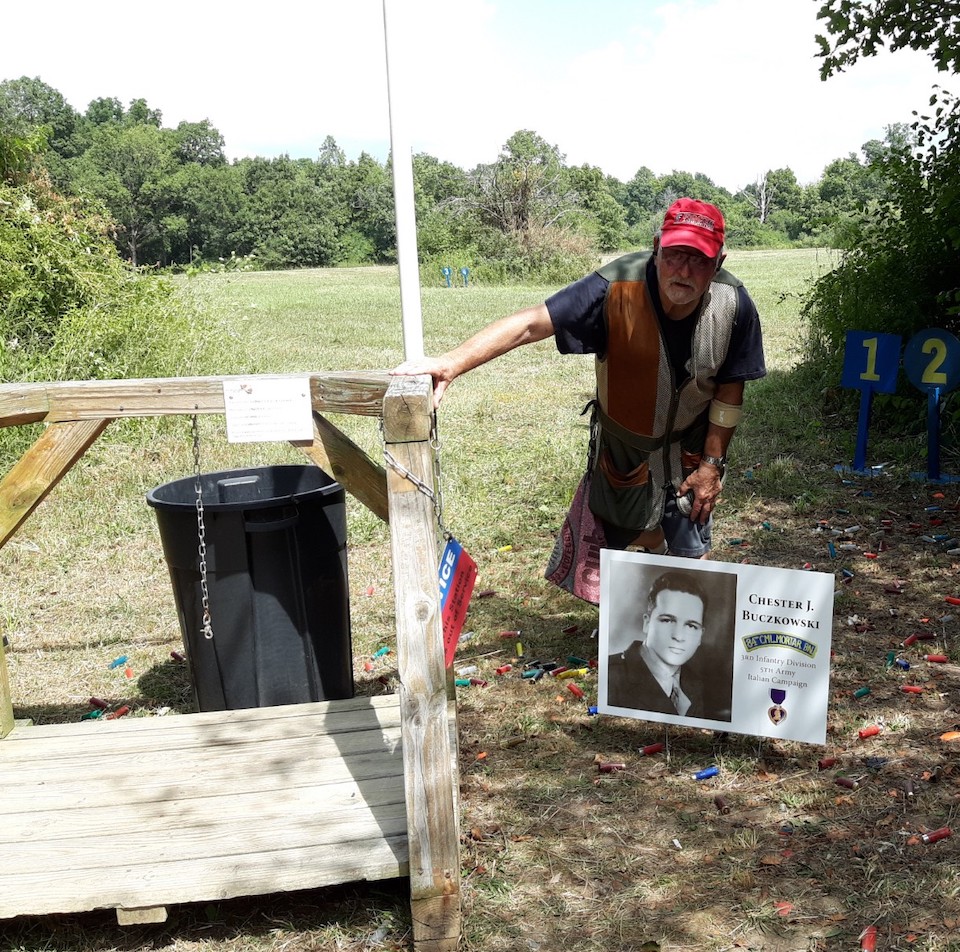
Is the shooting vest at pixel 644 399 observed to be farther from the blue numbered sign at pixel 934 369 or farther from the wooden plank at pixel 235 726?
the blue numbered sign at pixel 934 369

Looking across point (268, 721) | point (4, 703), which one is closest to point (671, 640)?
point (268, 721)

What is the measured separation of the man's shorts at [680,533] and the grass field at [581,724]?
69 cm

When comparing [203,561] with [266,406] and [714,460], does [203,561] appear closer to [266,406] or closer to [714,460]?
[266,406]

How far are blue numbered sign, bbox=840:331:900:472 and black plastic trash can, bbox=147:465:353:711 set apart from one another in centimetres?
463

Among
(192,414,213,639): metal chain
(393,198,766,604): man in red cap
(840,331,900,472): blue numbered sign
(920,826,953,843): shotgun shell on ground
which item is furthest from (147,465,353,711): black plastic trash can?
(840,331,900,472): blue numbered sign

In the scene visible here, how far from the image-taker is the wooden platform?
8.71 feet

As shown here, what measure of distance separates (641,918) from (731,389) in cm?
179

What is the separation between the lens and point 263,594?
3.57 meters

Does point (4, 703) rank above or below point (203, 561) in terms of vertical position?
below

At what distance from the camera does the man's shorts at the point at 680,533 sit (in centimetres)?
398

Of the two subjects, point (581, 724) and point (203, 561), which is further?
point (581, 724)

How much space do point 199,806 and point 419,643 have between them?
3.35 ft

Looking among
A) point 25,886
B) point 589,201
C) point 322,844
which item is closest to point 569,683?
point 322,844

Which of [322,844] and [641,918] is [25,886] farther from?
[641,918]
